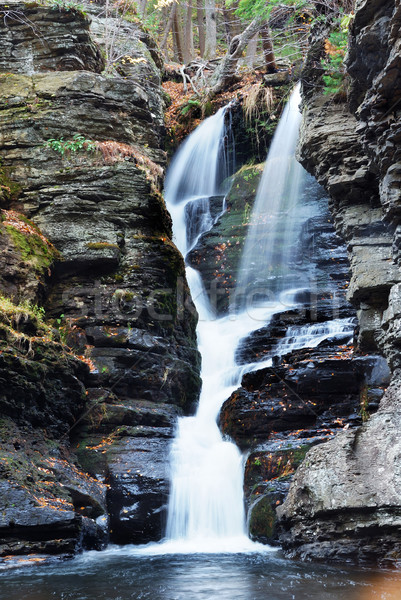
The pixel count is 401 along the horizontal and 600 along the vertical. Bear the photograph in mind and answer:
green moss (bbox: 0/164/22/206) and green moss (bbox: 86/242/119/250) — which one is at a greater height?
green moss (bbox: 0/164/22/206)

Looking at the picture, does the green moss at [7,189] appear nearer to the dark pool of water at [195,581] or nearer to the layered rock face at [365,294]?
the layered rock face at [365,294]

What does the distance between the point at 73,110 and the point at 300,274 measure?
25.0 feet

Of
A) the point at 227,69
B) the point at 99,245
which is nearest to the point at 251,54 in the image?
the point at 227,69

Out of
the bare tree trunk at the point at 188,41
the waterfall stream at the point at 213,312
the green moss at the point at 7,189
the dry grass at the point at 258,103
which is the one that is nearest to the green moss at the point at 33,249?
the green moss at the point at 7,189

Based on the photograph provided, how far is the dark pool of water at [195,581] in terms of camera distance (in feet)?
15.3

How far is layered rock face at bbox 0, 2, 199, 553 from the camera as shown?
772 centimetres

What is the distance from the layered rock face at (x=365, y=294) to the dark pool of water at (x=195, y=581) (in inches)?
18.7

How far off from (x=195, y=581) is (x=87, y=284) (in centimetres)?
662

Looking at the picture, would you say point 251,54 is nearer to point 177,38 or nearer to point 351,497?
point 177,38

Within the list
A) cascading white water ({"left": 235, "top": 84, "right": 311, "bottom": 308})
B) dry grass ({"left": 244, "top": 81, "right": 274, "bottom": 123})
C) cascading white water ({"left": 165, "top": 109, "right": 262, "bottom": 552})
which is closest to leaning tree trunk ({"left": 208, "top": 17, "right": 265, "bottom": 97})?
dry grass ({"left": 244, "top": 81, "right": 274, "bottom": 123})

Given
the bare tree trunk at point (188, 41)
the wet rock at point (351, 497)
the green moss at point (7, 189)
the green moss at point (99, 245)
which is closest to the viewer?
the wet rock at point (351, 497)

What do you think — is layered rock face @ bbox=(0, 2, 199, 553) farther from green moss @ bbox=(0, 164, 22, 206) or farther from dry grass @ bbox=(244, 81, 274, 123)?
dry grass @ bbox=(244, 81, 274, 123)

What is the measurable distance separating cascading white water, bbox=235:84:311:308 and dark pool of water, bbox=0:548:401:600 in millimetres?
8929

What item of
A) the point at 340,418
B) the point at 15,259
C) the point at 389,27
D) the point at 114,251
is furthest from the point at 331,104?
the point at 15,259
